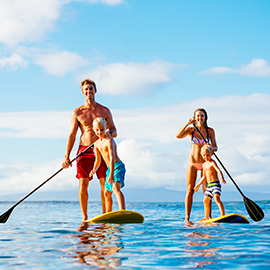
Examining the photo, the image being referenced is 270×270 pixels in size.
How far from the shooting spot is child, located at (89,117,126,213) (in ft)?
21.7

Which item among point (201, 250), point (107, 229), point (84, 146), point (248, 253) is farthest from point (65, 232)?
point (248, 253)

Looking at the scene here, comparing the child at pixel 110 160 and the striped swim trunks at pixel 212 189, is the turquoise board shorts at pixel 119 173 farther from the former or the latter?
the striped swim trunks at pixel 212 189

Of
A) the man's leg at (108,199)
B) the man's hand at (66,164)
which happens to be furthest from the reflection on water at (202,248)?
the man's hand at (66,164)

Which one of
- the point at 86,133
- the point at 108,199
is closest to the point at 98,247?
the point at 108,199

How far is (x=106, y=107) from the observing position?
24.9 ft

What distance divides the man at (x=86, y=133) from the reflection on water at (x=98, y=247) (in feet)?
4.70

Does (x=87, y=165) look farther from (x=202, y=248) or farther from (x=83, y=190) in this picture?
(x=202, y=248)

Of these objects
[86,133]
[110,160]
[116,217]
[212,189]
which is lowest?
[116,217]

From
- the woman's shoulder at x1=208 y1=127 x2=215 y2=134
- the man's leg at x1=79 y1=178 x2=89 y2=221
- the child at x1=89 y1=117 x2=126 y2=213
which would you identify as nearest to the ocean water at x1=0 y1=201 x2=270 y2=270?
the child at x1=89 y1=117 x2=126 y2=213

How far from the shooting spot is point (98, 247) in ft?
14.1

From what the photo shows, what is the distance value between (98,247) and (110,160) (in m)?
2.42

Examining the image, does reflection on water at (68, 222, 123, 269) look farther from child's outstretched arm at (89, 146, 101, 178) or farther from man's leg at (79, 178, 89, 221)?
man's leg at (79, 178, 89, 221)

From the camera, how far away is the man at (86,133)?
732 cm

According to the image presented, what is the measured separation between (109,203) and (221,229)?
2.14m
